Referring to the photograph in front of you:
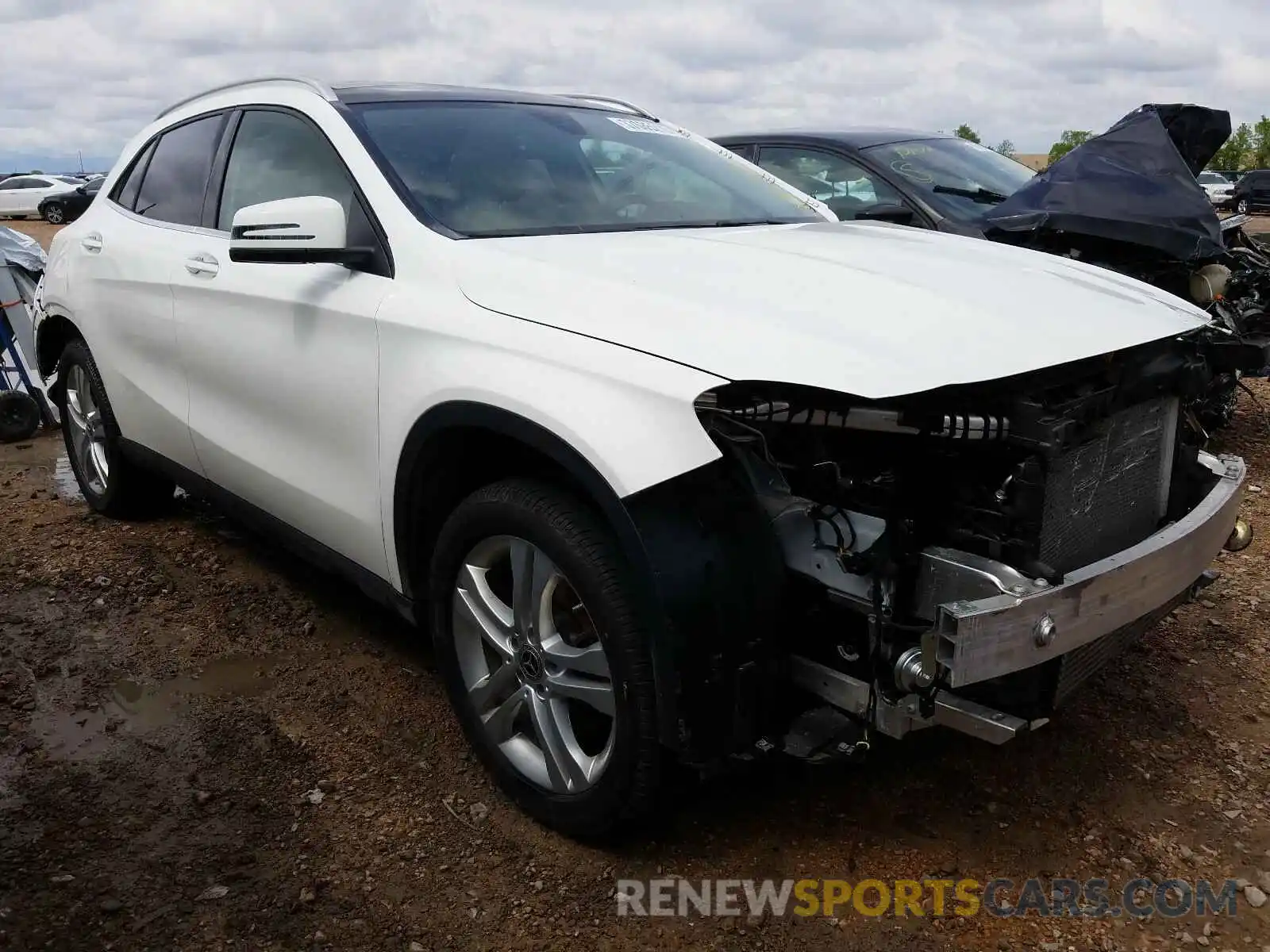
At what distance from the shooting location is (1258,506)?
512 centimetres

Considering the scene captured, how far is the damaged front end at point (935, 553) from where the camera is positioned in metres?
2.08

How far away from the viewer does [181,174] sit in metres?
4.07

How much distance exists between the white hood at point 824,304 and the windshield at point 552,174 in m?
0.20

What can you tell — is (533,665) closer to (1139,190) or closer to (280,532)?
(280,532)

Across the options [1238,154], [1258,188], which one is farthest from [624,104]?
[1238,154]

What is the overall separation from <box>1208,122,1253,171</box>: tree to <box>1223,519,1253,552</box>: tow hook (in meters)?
72.7

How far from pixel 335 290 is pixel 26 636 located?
198cm

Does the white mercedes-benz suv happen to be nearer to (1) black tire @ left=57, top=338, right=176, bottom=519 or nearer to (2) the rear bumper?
(2) the rear bumper

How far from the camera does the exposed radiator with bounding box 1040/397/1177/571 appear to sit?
2.27m

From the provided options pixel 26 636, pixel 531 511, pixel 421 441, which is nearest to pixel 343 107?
pixel 421 441

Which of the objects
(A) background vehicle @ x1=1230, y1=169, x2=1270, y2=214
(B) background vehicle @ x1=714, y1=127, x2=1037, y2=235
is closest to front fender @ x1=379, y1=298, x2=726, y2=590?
(B) background vehicle @ x1=714, y1=127, x2=1037, y2=235

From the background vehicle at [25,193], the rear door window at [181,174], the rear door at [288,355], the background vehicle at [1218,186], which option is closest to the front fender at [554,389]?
the rear door at [288,355]

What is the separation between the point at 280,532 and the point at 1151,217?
438 cm

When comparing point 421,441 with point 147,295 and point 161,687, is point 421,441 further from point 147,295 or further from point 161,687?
point 147,295
